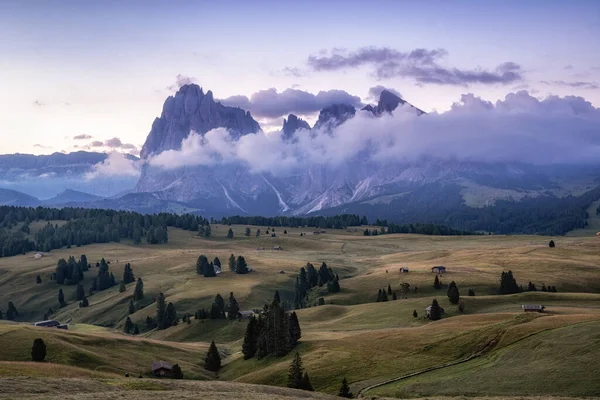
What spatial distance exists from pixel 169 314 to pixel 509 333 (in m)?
94.6

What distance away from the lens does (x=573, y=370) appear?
59156 mm

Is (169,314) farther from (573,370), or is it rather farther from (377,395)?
(573,370)

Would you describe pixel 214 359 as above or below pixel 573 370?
below

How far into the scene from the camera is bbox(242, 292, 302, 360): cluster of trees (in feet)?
→ 306

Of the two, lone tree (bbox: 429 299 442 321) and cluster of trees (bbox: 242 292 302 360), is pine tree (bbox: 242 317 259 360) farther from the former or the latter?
lone tree (bbox: 429 299 442 321)

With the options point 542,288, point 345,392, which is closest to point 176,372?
point 345,392

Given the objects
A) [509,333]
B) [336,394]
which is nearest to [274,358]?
[336,394]

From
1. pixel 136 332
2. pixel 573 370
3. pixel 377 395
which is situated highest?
pixel 573 370

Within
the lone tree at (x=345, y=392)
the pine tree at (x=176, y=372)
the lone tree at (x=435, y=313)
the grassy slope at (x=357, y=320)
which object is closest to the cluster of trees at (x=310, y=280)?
the grassy slope at (x=357, y=320)

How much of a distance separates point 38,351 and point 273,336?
3628cm

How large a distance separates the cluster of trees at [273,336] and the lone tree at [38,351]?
33.1 m

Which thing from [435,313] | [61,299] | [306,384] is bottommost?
[61,299]

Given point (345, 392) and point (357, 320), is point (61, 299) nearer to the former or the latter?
point (357, 320)

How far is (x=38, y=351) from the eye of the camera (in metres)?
77.8
